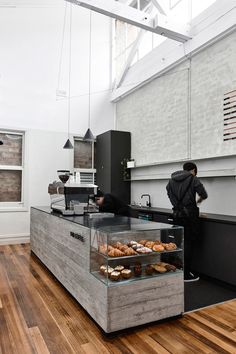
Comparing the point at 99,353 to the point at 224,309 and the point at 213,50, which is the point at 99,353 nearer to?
the point at 224,309

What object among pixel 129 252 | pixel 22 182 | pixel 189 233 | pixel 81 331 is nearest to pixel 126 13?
pixel 189 233

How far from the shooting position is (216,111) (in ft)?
12.9

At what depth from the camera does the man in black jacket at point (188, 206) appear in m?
3.47

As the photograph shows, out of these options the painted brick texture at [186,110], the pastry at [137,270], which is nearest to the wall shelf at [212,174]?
the painted brick texture at [186,110]

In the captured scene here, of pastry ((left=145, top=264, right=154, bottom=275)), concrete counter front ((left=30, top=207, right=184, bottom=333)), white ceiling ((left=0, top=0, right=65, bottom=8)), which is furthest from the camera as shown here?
white ceiling ((left=0, top=0, right=65, bottom=8))

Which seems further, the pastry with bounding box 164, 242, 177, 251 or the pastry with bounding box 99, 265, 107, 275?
the pastry with bounding box 164, 242, 177, 251

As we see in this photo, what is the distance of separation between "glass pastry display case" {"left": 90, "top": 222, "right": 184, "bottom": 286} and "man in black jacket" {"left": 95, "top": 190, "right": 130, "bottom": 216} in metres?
1.38

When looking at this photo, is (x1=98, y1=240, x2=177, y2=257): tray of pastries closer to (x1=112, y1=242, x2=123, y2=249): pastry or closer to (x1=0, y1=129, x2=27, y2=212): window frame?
(x1=112, y1=242, x2=123, y2=249): pastry

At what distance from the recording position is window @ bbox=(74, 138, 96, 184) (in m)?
Result: 6.62

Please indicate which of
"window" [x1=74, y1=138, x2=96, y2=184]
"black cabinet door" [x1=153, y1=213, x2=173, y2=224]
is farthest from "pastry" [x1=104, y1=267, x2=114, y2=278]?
"window" [x1=74, y1=138, x2=96, y2=184]

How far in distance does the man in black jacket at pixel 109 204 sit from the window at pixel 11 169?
289cm

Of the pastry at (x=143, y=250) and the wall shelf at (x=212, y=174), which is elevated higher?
the wall shelf at (x=212, y=174)

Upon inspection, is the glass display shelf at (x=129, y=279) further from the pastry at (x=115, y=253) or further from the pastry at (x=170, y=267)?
the pastry at (x=115, y=253)

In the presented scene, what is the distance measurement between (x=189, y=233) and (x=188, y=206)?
0.35 m
